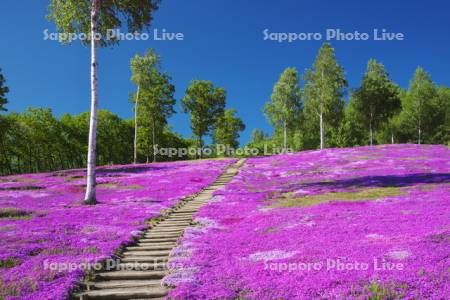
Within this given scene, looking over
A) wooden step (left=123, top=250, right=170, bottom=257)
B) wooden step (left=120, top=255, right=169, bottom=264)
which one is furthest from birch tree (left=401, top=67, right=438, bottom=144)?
wooden step (left=120, top=255, right=169, bottom=264)

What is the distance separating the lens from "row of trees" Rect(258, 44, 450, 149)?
71750 millimetres

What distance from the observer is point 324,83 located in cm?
7131

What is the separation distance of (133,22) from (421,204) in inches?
1012

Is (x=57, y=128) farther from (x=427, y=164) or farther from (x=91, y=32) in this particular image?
(x=427, y=164)

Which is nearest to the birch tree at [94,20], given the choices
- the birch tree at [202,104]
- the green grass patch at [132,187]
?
the green grass patch at [132,187]

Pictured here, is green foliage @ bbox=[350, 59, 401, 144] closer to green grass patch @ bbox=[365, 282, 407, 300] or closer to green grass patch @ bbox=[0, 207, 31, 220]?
green grass patch @ bbox=[0, 207, 31, 220]

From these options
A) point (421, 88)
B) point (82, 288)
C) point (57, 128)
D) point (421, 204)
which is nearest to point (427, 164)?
point (421, 204)

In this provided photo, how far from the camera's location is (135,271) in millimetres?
12398

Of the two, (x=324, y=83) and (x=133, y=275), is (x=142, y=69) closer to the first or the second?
(x=324, y=83)

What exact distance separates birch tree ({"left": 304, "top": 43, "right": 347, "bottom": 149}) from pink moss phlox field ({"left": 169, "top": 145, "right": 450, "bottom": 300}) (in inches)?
1713

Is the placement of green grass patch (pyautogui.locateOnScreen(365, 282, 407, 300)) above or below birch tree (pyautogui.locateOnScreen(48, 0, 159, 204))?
below

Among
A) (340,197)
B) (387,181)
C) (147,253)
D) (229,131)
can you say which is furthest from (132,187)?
(229,131)

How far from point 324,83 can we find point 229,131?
4345cm

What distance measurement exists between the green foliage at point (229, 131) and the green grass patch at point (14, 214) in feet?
261
